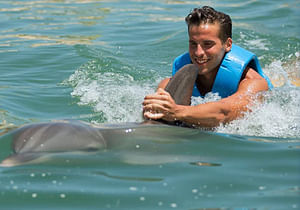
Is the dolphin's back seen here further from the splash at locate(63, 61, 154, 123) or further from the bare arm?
the splash at locate(63, 61, 154, 123)

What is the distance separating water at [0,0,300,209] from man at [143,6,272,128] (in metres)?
0.18

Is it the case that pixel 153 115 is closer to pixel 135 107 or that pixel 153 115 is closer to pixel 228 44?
pixel 228 44

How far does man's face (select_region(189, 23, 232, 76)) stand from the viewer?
5.89 metres

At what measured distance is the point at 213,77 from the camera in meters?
6.45

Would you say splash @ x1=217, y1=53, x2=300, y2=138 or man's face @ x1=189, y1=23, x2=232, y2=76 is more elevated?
man's face @ x1=189, y1=23, x2=232, y2=76

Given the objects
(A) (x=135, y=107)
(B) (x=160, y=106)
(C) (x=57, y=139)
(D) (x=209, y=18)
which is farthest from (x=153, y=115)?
(A) (x=135, y=107)

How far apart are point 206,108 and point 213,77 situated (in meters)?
1.14

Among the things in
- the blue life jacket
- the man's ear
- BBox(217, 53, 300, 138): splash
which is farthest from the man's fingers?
the man's ear

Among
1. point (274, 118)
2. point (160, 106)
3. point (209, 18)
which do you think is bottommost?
point (274, 118)

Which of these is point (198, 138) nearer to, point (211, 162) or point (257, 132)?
point (211, 162)

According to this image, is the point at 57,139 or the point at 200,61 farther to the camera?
the point at 200,61

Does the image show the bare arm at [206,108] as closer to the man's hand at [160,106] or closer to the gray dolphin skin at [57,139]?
the man's hand at [160,106]

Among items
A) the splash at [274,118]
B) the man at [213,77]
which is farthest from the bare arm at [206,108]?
the splash at [274,118]

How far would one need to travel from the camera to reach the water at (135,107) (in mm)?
3959
